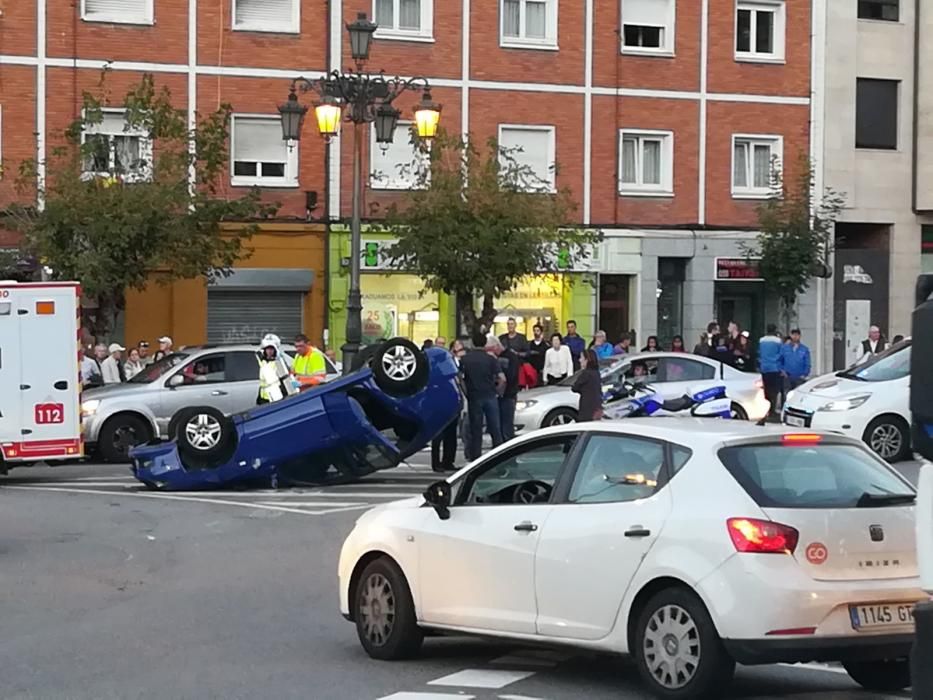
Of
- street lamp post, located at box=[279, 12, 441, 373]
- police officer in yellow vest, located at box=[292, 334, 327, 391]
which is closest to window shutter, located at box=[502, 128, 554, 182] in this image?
street lamp post, located at box=[279, 12, 441, 373]

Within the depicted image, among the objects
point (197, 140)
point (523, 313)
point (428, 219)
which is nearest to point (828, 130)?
point (523, 313)

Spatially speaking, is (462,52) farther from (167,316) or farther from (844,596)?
(844,596)

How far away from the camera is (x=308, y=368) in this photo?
70.2ft

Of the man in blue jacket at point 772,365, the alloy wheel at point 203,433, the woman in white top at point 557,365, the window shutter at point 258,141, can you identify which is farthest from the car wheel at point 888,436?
the window shutter at point 258,141

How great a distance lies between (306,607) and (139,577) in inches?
84.9

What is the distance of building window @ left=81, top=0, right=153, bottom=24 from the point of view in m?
33.3

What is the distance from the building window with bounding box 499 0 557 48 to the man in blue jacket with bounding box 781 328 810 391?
10224 millimetres

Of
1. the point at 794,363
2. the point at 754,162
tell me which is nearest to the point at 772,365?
the point at 794,363

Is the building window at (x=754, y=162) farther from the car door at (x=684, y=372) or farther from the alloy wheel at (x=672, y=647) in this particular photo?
the alloy wheel at (x=672, y=647)

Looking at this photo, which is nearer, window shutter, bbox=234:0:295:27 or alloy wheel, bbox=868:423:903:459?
alloy wheel, bbox=868:423:903:459

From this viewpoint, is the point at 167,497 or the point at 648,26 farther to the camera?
the point at 648,26

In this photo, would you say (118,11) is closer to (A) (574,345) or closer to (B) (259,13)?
(B) (259,13)

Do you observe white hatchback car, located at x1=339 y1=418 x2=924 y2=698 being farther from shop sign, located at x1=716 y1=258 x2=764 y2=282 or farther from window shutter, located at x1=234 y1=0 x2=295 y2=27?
shop sign, located at x1=716 y1=258 x2=764 y2=282

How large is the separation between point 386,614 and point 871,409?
13.1 metres
